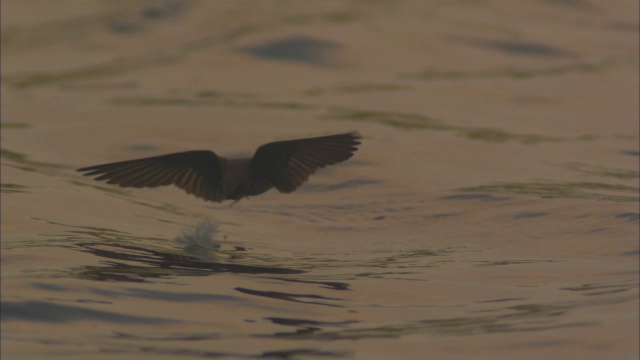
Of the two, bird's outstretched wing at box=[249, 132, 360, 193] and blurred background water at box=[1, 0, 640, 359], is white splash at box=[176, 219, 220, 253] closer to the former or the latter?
blurred background water at box=[1, 0, 640, 359]

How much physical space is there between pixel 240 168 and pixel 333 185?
8.25 ft

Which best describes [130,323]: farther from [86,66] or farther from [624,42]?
[624,42]

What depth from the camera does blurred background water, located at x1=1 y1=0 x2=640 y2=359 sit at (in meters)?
5.43

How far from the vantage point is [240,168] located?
22.3 ft

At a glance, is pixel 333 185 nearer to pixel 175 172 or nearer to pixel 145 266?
pixel 175 172

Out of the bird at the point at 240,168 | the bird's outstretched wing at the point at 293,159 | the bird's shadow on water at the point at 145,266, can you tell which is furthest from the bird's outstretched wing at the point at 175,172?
the bird's shadow on water at the point at 145,266

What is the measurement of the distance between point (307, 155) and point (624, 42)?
7.71m

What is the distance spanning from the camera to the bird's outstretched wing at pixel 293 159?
22.2 feet

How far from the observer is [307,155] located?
6.86m

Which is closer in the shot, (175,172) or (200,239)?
(175,172)

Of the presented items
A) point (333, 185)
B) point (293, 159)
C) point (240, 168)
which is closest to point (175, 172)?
point (240, 168)

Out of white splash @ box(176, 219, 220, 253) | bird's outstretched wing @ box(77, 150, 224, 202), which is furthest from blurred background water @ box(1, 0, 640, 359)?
bird's outstretched wing @ box(77, 150, 224, 202)

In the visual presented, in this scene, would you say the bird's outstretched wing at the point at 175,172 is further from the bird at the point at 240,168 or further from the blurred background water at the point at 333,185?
the blurred background water at the point at 333,185

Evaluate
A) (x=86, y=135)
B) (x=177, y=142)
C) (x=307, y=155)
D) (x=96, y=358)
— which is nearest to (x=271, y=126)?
(x=177, y=142)
